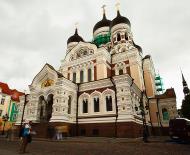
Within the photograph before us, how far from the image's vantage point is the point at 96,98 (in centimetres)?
2217

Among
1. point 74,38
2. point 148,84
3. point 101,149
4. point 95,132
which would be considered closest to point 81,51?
point 74,38

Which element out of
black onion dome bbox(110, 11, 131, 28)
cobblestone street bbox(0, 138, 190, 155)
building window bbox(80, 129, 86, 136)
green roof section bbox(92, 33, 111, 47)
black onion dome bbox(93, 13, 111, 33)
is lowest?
cobblestone street bbox(0, 138, 190, 155)

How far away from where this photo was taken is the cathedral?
19.6 metres

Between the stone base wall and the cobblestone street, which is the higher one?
the stone base wall

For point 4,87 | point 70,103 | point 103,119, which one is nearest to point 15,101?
point 4,87

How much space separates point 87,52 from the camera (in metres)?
31.6

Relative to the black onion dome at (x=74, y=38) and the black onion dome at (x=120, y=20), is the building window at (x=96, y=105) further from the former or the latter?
the black onion dome at (x=74, y=38)

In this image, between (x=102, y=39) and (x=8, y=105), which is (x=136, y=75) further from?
(x=8, y=105)

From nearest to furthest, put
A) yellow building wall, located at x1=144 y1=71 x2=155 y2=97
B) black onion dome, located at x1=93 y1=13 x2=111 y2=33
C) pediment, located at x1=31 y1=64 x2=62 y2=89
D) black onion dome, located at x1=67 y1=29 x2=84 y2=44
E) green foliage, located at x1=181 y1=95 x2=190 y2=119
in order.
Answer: pediment, located at x1=31 y1=64 x2=62 y2=89 < yellow building wall, located at x1=144 y1=71 x2=155 y2=97 < green foliage, located at x1=181 y1=95 x2=190 y2=119 < black onion dome, located at x1=93 y1=13 x2=111 y2=33 < black onion dome, located at x1=67 y1=29 x2=84 y2=44

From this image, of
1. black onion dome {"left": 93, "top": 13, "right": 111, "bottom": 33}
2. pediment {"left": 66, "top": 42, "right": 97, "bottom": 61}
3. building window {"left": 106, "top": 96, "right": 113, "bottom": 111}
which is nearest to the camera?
building window {"left": 106, "top": 96, "right": 113, "bottom": 111}

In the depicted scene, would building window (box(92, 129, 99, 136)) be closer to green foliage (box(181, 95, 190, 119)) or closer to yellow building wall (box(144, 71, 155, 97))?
yellow building wall (box(144, 71, 155, 97))

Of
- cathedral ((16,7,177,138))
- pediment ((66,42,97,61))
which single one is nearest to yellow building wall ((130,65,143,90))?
cathedral ((16,7,177,138))

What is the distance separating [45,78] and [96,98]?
8.56 meters

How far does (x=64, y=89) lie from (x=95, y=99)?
4.39 m
